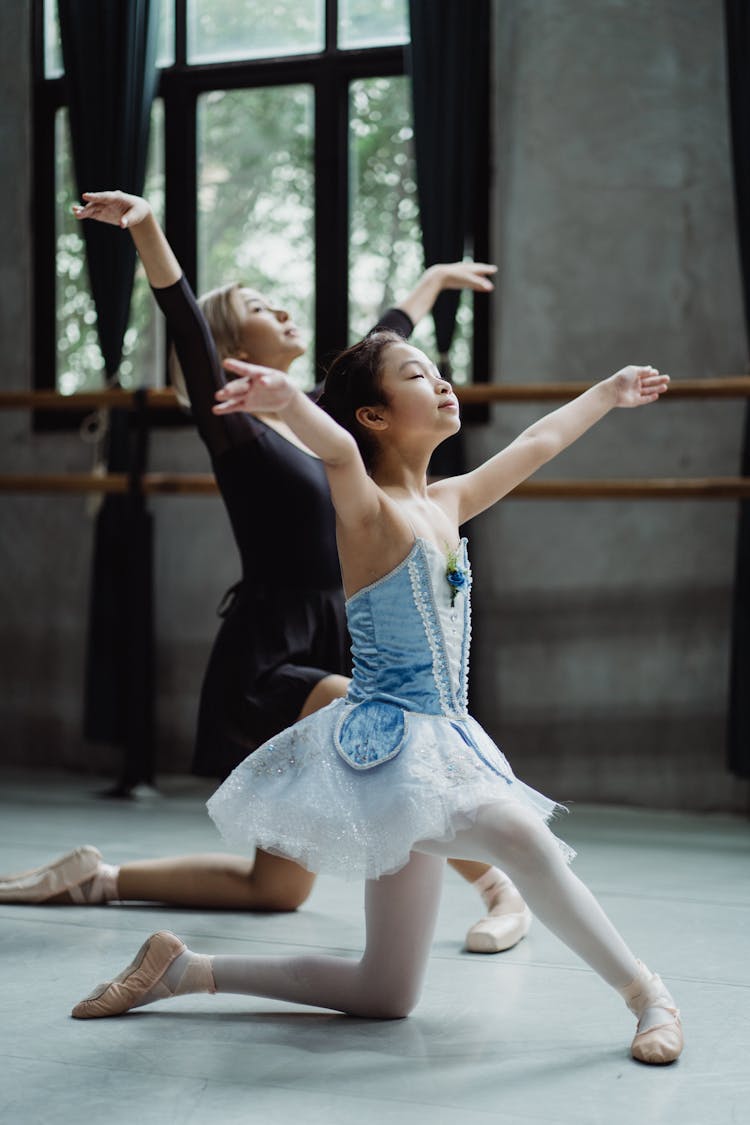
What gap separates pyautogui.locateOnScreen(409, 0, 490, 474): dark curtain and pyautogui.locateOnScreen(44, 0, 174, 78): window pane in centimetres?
90

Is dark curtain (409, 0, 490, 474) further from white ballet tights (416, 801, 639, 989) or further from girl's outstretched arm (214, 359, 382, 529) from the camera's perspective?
white ballet tights (416, 801, 639, 989)

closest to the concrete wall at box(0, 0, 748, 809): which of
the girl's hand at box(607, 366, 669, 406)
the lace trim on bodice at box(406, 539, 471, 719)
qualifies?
the girl's hand at box(607, 366, 669, 406)

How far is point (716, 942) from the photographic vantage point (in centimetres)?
221

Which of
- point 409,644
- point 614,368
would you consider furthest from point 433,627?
point 614,368

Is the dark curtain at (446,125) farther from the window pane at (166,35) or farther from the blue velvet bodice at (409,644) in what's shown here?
the blue velvet bodice at (409,644)

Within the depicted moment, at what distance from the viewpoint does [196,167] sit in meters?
4.24

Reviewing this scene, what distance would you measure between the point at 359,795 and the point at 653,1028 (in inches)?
17.4

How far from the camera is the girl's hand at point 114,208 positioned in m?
1.96

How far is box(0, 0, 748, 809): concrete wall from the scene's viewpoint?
3598 millimetres

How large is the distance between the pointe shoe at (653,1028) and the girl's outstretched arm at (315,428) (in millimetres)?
658

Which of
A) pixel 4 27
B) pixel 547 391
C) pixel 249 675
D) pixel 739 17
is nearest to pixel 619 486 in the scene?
pixel 547 391

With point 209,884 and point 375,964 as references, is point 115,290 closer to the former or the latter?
point 209,884

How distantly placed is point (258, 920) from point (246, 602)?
1.82 ft

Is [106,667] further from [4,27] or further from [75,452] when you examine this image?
[4,27]
